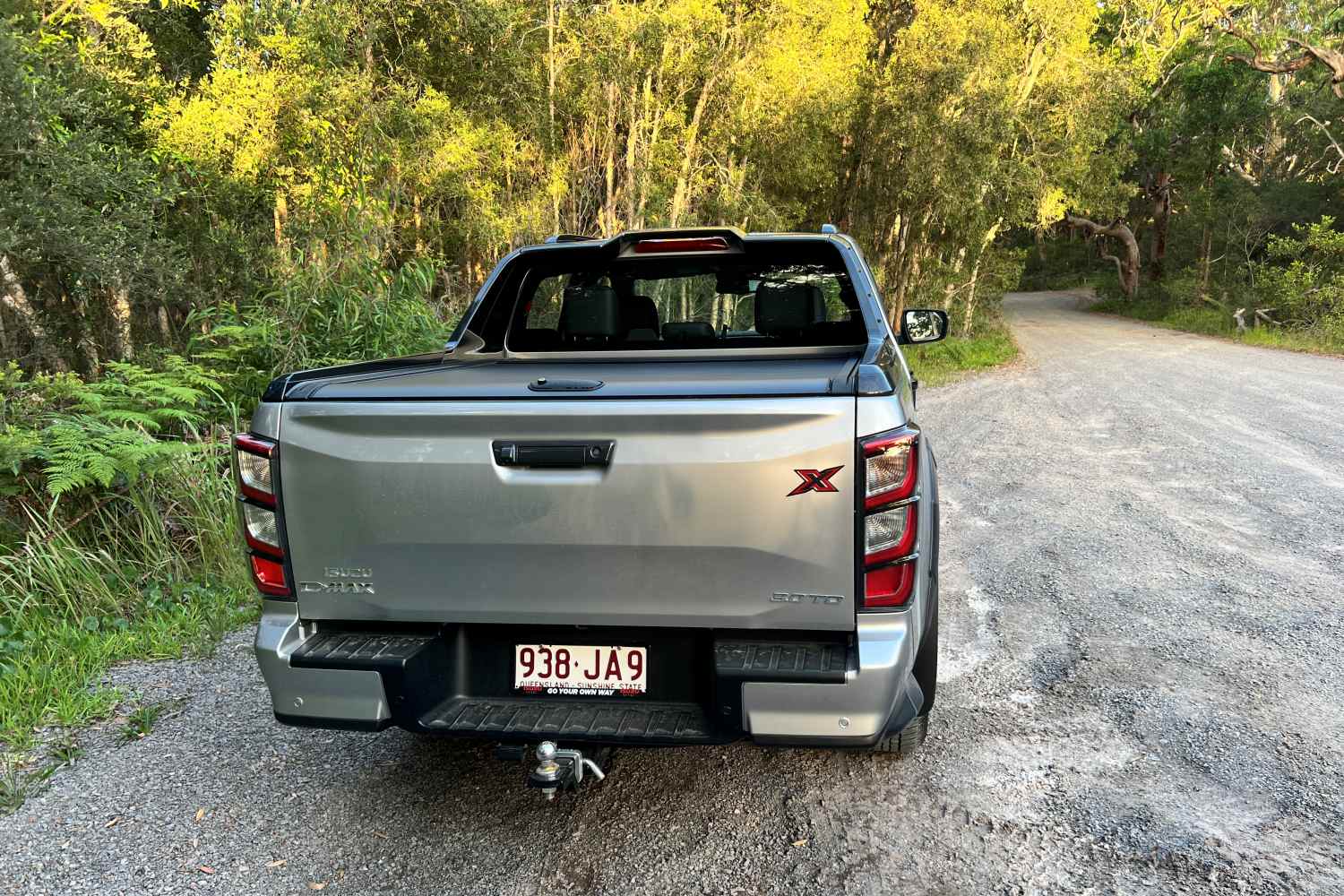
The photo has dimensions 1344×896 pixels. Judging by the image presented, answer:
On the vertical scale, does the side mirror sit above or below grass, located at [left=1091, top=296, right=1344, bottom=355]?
above

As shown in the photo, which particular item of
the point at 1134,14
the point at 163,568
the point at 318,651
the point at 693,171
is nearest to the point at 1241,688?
the point at 318,651

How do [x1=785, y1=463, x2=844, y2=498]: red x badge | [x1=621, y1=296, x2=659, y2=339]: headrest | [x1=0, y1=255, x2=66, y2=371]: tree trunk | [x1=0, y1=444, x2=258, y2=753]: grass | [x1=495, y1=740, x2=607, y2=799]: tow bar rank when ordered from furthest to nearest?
[x1=0, y1=255, x2=66, y2=371]: tree trunk < [x1=621, y1=296, x2=659, y2=339]: headrest < [x1=0, y1=444, x2=258, y2=753]: grass < [x1=495, y1=740, x2=607, y2=799]: tow bar < [x1=785, y1=463, x2=844, y2=498]: red x badge

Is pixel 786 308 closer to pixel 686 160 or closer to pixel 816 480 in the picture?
pixel 816 480

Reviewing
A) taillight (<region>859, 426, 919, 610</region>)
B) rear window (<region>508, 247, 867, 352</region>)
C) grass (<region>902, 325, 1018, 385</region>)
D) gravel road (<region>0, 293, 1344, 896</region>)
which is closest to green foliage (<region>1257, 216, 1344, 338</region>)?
grass (<region>902, 325, 1018, 385</region>)

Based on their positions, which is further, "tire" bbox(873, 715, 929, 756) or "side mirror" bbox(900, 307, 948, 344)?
"side mirror" bbox(900, 307, 948, 344)

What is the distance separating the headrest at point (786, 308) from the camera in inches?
153

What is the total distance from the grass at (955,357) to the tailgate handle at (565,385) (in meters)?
13.2

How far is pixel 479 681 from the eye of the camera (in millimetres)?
2520

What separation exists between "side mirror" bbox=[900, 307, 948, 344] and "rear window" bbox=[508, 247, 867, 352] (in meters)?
0.55

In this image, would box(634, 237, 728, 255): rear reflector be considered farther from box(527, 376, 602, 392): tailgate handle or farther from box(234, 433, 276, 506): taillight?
box(234, 433, 276, 506): taillight

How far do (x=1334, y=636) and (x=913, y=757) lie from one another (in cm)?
244

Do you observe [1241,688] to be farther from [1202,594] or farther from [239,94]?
[239,94]

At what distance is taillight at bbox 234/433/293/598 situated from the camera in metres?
2.44

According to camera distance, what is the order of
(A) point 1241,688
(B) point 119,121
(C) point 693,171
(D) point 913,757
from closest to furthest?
(D) point 913,757
(A) point 1241,688
(B) point 119,121
(C) point 693,171
